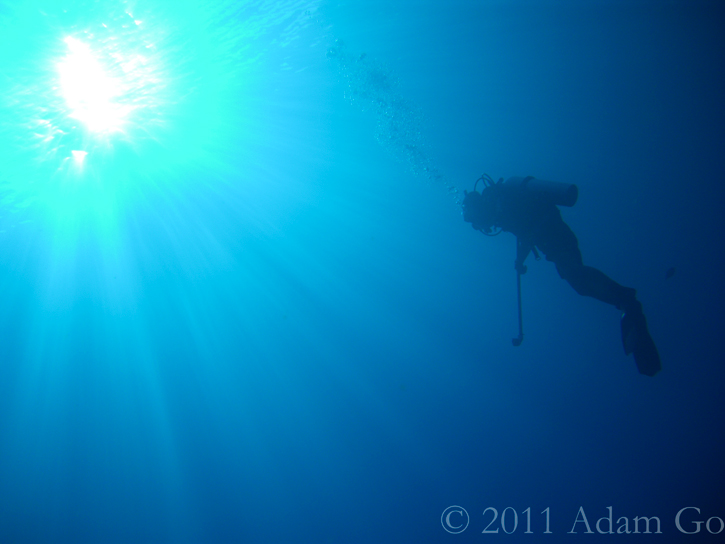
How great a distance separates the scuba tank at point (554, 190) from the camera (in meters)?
4.09

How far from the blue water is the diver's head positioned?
8.64 metres

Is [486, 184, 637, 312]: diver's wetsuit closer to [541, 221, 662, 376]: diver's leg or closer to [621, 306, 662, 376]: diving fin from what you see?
[541, 221, 662, 376]: diver's leg

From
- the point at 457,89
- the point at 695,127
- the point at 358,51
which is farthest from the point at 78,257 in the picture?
the point at 695,127

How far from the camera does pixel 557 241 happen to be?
4.58 meters

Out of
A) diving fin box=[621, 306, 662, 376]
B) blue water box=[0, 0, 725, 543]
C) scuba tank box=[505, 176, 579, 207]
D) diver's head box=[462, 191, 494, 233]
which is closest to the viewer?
scuba tank box=[505, 176, 579, 207]

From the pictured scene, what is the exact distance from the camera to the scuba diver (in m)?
4.30

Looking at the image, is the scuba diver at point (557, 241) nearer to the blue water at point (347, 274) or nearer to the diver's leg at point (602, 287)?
the diver's leg at point (602, 287)

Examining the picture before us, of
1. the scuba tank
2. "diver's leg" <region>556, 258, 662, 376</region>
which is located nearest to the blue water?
the scuba tank

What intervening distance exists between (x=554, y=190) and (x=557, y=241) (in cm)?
80

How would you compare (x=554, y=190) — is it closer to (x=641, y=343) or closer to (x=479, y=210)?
(x=479, y=210)

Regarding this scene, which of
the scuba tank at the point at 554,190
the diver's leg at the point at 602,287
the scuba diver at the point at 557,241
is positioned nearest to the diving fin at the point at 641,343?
the scuba diver at the point at 557,241

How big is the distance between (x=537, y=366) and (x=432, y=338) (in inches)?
309

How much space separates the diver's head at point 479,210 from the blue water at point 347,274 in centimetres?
864

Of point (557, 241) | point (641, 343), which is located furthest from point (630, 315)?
point (557, 241)
